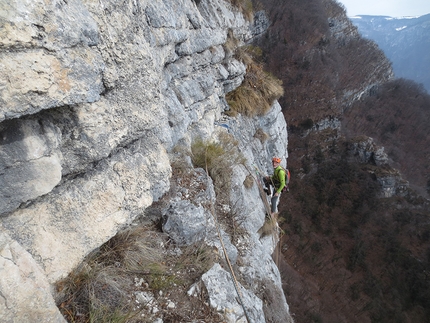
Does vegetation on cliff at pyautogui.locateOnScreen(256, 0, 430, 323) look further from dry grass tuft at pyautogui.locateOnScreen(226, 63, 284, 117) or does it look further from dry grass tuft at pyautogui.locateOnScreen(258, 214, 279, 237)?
dry grass tuft at pyautogui.locateOnScreen(226, 63, 284, 117)

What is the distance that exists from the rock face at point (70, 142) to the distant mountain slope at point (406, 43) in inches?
6156

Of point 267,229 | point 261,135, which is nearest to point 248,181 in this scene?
point 267,229

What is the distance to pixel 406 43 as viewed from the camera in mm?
149250

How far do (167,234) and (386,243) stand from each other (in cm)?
2663

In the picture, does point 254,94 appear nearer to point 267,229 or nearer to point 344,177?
point 267,229

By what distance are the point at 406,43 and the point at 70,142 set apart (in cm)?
20062

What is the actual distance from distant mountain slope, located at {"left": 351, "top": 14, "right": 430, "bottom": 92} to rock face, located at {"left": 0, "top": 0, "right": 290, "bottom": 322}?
15637cm

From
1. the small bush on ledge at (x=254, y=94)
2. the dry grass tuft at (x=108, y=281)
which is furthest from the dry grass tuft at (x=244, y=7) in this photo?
the dry grass tuft at (x=108, y=281)

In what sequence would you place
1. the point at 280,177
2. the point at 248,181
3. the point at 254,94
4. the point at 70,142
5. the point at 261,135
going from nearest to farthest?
the point at 70,142
the point at 280,177
the point at 248,181
the point at 261,135
the point at 254,94

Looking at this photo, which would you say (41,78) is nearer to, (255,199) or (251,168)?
(255,199)

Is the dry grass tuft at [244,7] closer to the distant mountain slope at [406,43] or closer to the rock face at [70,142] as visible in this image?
the rock face at [70,142]

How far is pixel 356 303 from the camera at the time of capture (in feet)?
61.9

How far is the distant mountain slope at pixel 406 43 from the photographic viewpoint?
134 meters

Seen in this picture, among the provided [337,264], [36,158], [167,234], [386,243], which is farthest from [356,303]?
[36,158]
